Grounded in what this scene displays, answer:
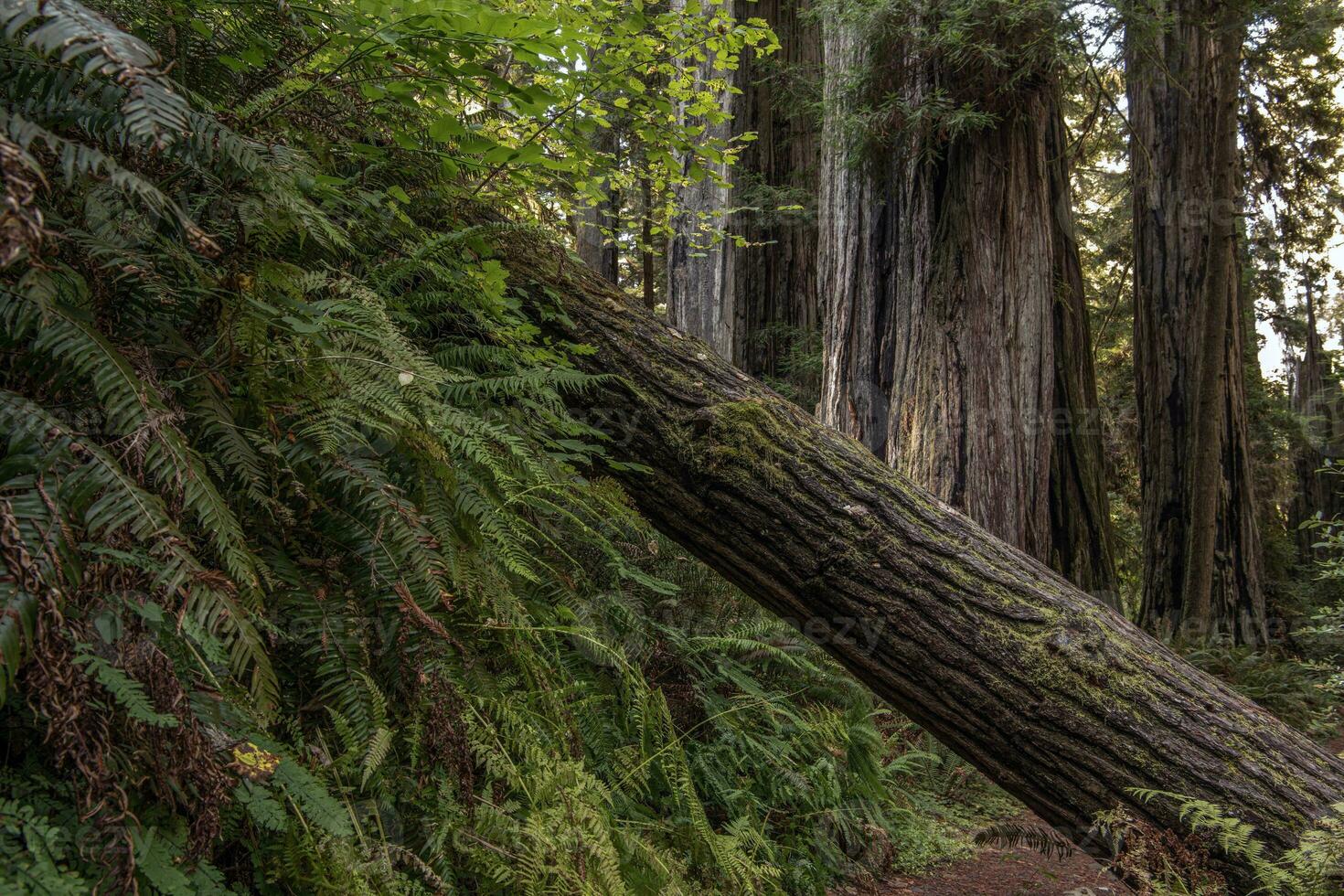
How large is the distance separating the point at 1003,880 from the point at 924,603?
2100mm

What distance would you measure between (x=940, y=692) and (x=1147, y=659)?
78cm

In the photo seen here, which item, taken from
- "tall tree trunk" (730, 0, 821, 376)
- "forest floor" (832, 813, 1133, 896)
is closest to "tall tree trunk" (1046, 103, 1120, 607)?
"forest floor" (832, 813, 1133, 896)

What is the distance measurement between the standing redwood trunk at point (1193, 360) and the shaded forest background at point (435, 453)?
261 centimetres

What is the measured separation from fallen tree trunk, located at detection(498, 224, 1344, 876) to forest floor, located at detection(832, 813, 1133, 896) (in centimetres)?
109

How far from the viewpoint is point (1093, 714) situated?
3.06 metres

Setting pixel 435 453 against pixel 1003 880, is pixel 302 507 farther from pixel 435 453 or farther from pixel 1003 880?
pixel 1003 880

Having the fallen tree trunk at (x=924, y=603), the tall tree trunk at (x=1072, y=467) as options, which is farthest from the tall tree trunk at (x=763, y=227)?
the fallen tree trunk at (x=924, y=603)

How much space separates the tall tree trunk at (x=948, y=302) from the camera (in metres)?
5.39

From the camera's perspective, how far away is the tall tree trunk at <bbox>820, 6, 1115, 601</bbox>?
539cm

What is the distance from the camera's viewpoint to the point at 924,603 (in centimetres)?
327

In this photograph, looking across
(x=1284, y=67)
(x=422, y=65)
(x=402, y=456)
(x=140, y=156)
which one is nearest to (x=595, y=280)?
(x=422, y=65)

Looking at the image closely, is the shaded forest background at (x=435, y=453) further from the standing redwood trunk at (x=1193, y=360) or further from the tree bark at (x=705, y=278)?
the standing redwood trunk at (x=1193, y=360)

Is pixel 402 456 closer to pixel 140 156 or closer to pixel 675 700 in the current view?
pixel 140 156

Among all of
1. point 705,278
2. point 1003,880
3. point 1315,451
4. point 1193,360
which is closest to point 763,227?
point 705,278
